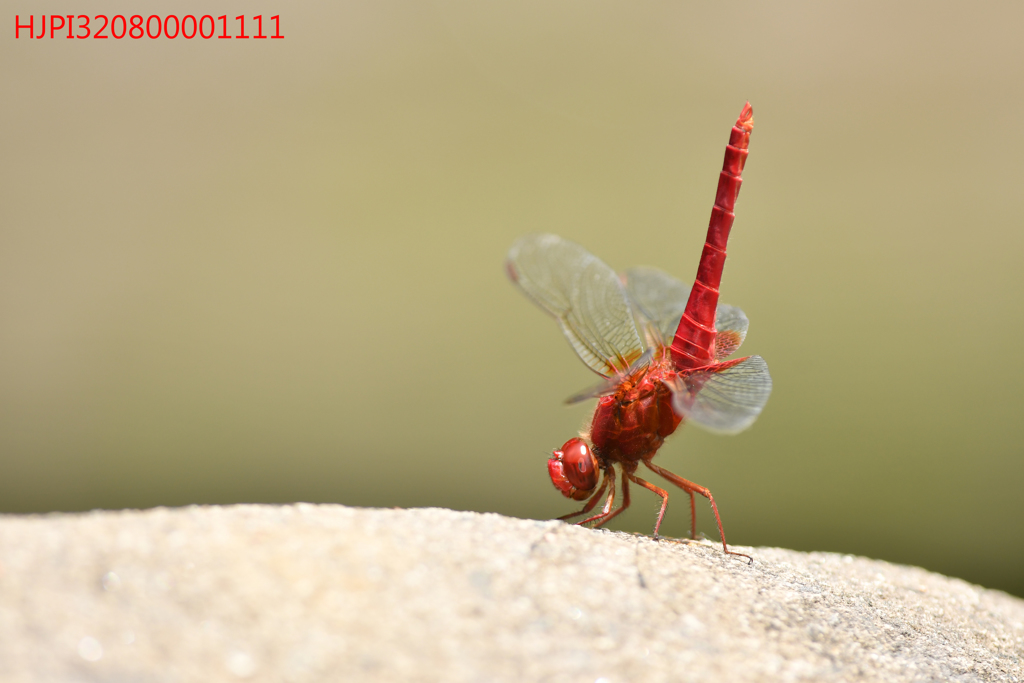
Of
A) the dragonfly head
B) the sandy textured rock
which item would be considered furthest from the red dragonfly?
the sandy textured rock

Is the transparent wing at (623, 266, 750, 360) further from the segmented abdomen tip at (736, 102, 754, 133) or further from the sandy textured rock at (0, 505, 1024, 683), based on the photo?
the sandy textured rock at (0, 505, 1024, 683)

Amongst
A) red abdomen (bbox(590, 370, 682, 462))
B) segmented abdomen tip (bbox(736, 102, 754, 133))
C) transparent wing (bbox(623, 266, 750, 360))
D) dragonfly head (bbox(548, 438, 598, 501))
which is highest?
segmented abdomen tip (bbox(736, 102, 754, 133))

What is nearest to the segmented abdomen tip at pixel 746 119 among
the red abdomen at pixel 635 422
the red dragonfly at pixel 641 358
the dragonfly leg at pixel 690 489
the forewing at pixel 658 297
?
the red dragonfly at pixel 641 358

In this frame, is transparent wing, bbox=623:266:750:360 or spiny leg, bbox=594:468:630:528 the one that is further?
transparent wing, bbox=623:266:750:360

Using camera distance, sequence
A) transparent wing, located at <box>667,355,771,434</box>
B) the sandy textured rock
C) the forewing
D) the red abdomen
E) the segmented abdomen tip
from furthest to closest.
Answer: the forewing
the segmented abdomen tip
the red abdomen
transparent wing, located at <box>667,355,771,434</box>
the sandy textured rock

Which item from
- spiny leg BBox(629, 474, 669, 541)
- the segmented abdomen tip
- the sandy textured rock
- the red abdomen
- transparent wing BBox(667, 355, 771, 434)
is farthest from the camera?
the segmented abdomen tip
